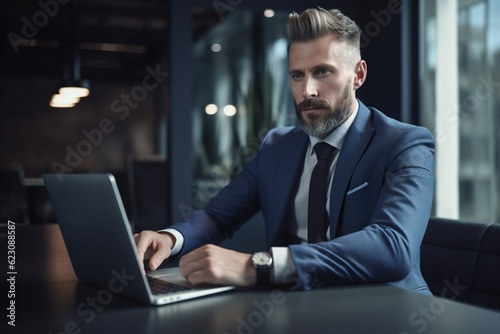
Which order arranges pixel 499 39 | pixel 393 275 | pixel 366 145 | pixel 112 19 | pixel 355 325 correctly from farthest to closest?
pixel 112 19
pixel 499 39
pixel 366 145
pixel 393 275
pixel 355 325

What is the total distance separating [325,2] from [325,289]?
12.5 ft

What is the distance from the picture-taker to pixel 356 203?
61.5 inches

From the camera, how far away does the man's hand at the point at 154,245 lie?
1350 millimetres

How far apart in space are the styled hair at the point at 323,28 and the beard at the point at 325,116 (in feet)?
0.43

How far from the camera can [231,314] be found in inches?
36.0

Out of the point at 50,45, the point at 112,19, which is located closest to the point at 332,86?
the point at 112,19

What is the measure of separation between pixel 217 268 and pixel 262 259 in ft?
0.33

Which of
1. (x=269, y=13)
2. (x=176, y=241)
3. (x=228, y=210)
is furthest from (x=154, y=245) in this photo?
(x=269, y=13)

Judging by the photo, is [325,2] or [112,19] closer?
[325,2]

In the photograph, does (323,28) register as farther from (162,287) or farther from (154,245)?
(162,287)

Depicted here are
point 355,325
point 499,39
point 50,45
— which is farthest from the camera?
point 50,45

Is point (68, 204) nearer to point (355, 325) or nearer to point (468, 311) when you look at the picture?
point (355, 325)

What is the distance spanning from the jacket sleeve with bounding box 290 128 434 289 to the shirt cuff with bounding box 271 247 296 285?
0.01 meters

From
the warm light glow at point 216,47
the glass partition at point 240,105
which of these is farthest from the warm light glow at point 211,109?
the warm light glow at point 216,47
